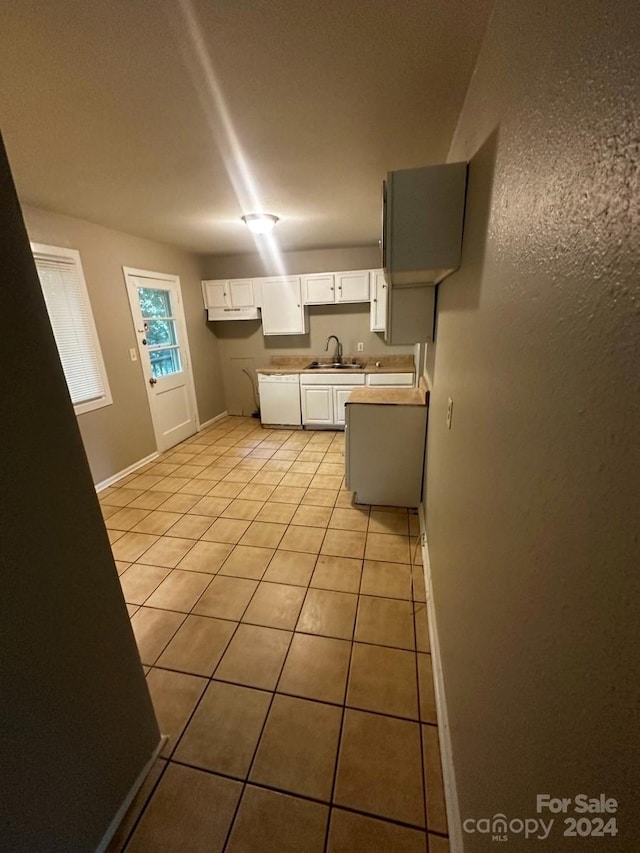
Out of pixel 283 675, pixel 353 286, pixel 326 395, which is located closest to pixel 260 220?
pixel 353 286

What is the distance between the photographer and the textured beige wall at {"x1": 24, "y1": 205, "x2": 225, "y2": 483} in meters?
2.83

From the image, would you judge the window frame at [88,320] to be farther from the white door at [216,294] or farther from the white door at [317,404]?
the white door at [317,404]

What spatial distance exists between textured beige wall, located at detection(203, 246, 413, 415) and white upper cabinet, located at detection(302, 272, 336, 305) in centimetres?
28

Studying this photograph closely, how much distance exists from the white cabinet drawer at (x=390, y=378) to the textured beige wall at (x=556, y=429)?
317 centimetres

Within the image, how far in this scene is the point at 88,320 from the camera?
3.00m

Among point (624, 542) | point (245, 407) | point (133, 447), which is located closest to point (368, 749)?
point (624, 542)

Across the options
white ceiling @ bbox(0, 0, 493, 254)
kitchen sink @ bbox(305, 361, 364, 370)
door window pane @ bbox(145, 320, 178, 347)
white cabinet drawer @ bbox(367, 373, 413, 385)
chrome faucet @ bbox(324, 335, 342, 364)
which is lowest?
white cabinet drawer @ bbox(367, 373, 413, 385)

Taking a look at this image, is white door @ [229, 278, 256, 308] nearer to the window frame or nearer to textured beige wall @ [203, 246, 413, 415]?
textured beige wall @ [203, 246, 413, 415]

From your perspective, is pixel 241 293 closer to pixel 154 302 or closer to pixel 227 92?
pixel 154 302

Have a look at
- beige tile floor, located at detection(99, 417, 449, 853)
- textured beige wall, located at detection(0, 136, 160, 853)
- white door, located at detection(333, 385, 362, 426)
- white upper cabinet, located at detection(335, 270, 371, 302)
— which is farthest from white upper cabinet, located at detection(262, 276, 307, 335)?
textured beige wall, located at detection(0, 136, 160, 853)

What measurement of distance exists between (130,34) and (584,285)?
5.03 feet

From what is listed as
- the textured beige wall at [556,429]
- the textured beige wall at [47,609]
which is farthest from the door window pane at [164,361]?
the textured beige wall at [556,429]

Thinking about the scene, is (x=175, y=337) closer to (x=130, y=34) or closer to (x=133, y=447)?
(x=133, y=447)

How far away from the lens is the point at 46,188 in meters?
2.21
